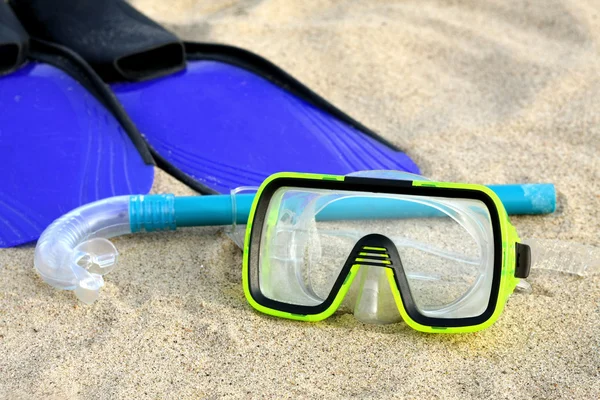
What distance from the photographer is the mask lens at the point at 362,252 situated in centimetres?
144

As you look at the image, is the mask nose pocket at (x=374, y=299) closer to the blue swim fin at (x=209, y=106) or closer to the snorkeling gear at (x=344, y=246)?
the snorkeling gear at (x=344, y=246)

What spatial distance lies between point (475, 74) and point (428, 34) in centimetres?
31

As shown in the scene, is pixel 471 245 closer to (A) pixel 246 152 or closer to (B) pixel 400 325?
(B) pixel 400 325

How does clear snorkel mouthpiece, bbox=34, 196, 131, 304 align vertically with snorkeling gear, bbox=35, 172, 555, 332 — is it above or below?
below

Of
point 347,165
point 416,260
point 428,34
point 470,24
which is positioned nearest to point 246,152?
point 347,165

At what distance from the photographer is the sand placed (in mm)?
1333

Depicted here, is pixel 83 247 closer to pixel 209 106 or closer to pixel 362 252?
pixel 362 252

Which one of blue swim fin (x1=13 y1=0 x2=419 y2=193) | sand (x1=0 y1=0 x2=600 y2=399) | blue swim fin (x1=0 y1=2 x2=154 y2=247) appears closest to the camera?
sand (x1=0 y1=0 x2=600 y2=399)

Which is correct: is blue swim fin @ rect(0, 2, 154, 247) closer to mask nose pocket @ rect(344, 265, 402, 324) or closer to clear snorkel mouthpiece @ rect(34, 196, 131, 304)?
clear snorkel mouthpiece @ rect(34, 196, 131, 304)

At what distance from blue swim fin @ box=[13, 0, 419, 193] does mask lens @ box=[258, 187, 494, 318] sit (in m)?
0.42

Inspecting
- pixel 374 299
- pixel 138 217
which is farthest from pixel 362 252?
pixel 138 217

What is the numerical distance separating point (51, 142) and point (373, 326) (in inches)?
40.8

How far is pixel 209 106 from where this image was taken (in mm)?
2264

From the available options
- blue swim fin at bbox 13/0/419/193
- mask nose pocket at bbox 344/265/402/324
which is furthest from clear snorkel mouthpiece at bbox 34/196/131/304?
mask nose pocket at bbox 344/265/402/324
